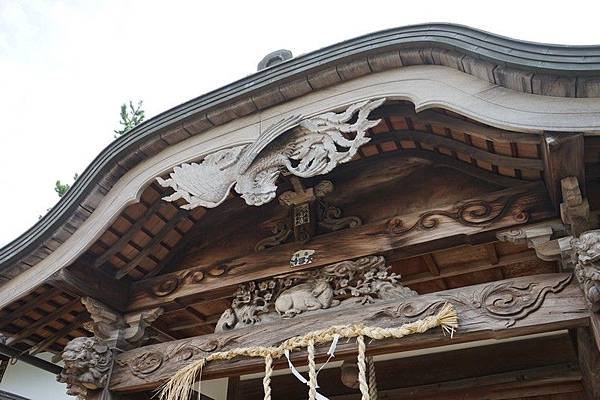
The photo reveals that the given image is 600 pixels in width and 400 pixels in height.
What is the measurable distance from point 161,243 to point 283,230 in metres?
1.20

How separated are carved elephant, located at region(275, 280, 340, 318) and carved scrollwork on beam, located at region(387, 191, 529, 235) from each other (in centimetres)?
68

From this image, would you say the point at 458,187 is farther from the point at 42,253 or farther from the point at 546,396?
the point at 42,253

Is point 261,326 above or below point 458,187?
below

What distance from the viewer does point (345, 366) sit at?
3.96 m

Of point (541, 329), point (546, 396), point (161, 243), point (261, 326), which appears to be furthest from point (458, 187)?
point (161, 243)

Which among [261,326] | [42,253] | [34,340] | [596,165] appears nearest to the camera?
[596,165]

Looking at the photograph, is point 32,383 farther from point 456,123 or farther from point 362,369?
point 456,123

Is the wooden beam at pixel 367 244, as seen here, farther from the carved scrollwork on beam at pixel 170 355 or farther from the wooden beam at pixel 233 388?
the wooden beam at pixel 233 388

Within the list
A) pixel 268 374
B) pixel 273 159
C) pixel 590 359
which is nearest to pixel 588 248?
pixel 590 359

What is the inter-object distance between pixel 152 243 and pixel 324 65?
228cm

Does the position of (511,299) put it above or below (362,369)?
above

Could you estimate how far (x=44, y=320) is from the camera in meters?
5.11

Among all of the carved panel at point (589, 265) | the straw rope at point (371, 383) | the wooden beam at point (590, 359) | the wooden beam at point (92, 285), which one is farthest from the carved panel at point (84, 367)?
the wooden beam at point (590, 359)

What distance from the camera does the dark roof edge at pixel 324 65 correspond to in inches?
120
